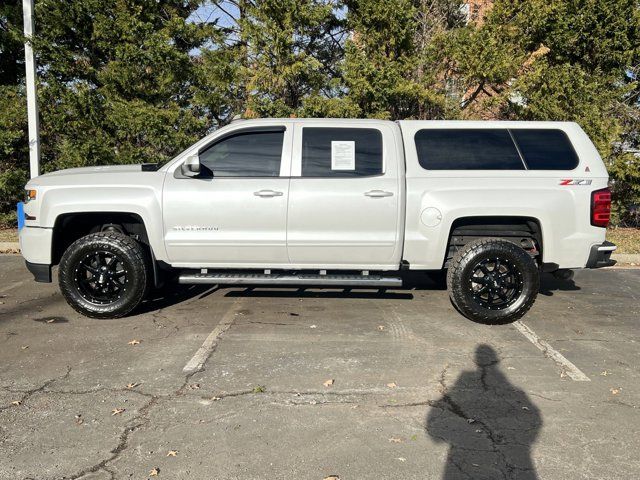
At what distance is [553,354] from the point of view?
4828 millimetres

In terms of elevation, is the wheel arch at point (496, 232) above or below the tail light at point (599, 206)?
below

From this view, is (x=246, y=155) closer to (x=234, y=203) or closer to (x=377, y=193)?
(x=234, y=203)

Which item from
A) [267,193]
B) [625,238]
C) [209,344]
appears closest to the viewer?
[209,344]

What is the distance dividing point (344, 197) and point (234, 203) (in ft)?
3.58

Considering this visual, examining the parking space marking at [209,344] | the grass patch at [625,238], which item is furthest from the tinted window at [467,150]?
the grass patch at [625,238]

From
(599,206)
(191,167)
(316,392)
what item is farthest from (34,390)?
(599,206)

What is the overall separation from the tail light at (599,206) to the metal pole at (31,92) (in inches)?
370

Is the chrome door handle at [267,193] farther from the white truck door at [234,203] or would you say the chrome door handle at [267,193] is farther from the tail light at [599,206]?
the tail light at [599,206]

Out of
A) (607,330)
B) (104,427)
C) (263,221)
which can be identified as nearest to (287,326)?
(263,221)

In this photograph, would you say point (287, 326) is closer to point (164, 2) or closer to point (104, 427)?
point (104, 427)

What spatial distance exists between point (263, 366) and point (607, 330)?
11.6 ft

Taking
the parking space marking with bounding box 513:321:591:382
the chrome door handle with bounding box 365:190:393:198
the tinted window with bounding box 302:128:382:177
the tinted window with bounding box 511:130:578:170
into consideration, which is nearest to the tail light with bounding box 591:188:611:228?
the tinted window with bounding box 511:130:578:170

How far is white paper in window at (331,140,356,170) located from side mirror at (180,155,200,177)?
4.38 feet

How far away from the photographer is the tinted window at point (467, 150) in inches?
220
